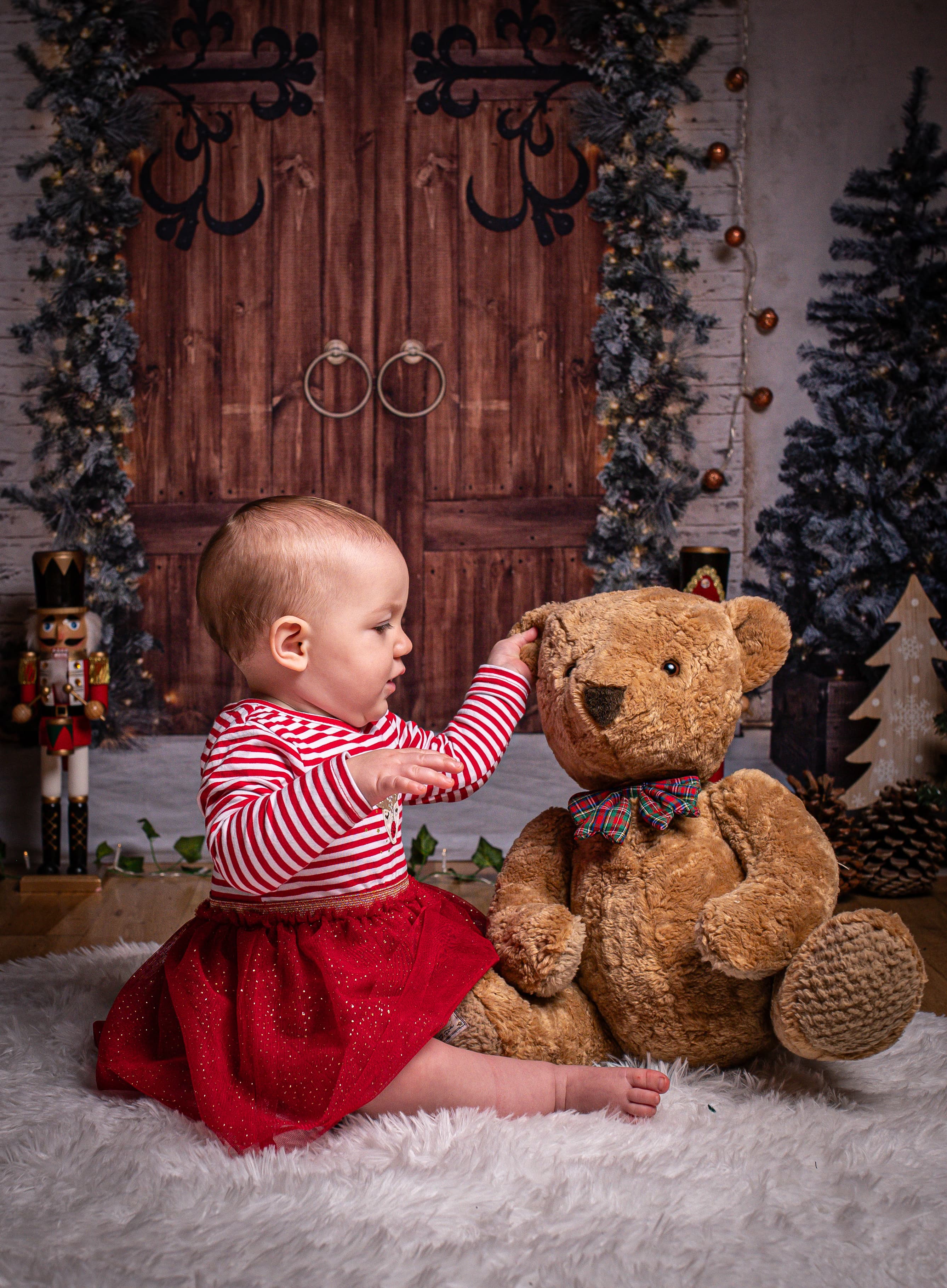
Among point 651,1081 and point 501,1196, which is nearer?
point 501,1196

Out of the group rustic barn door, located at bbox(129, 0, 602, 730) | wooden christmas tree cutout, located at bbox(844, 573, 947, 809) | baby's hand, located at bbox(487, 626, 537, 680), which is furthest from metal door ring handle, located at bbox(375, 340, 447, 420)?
baby's hand, located at bbox(487, 626, 537, 680)

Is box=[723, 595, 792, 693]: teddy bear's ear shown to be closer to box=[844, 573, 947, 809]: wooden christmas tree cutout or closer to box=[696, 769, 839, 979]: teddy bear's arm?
box=[696, 769, 839, 979]: teddy bear's arm

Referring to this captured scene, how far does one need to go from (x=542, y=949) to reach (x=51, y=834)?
150 centimetres

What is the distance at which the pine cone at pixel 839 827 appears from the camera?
200 cm

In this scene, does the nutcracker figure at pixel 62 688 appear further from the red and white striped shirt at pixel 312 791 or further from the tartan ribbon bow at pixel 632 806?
the tartan ribbon bow at pixel 632 806

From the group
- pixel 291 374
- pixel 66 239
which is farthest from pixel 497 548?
pixel 66 239

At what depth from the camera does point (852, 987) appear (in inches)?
37.0

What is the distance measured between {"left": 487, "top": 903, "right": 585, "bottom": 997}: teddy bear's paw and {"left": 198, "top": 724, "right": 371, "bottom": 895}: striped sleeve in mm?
224

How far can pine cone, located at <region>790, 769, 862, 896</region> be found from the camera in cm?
200

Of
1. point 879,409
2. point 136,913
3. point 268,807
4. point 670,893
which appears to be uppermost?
point 879,409

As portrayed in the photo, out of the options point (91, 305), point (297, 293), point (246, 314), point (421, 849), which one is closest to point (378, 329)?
point (297, 293)

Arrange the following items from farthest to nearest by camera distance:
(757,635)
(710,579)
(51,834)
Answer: (51,834), (710,579), (757,635)

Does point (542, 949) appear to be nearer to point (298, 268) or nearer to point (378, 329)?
point (378, 329)

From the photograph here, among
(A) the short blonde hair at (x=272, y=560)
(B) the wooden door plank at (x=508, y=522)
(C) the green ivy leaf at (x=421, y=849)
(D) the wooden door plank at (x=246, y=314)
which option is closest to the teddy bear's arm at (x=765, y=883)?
(A) the short blonde hair at (x=272, y=560)
